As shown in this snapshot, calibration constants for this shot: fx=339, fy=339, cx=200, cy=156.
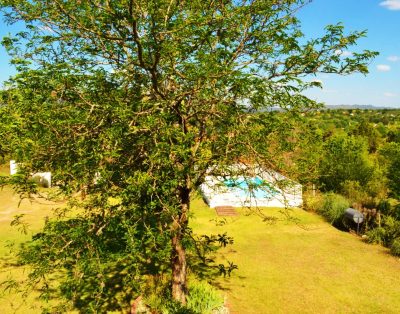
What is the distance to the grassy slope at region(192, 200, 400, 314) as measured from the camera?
36.5ft

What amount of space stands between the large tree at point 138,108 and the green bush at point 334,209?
13805mm

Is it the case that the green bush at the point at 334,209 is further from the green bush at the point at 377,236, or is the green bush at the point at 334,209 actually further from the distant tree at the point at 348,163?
the green bush at the point at 377,236

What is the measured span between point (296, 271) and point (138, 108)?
10270 mm

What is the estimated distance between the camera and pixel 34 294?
1117cm

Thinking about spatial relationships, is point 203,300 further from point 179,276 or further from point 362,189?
point 362,189

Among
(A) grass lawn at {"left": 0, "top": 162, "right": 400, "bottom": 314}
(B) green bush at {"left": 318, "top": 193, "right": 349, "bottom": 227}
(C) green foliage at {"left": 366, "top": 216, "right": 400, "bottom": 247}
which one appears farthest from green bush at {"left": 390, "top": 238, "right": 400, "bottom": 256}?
(B) green bush at {"left": 318, "top": 193, "right": 349, "bottom": 227}

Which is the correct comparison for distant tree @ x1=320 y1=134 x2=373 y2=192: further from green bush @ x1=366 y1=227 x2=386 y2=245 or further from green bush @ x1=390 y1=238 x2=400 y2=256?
green bush @ x1=390 y1=238 x2=400 y2=256

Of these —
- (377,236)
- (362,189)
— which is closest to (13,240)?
(377,236)

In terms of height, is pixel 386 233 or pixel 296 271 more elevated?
pixel 386 233

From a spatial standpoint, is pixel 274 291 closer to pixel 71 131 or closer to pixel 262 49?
pixel 262 49

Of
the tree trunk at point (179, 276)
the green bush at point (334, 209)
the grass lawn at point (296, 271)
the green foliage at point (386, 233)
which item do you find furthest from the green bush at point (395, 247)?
the tree trunk at point (179, 276)

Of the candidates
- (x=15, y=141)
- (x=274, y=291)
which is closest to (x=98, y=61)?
(x=15, y=141)

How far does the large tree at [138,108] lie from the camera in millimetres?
5758

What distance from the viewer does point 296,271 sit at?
13711 millimetres
